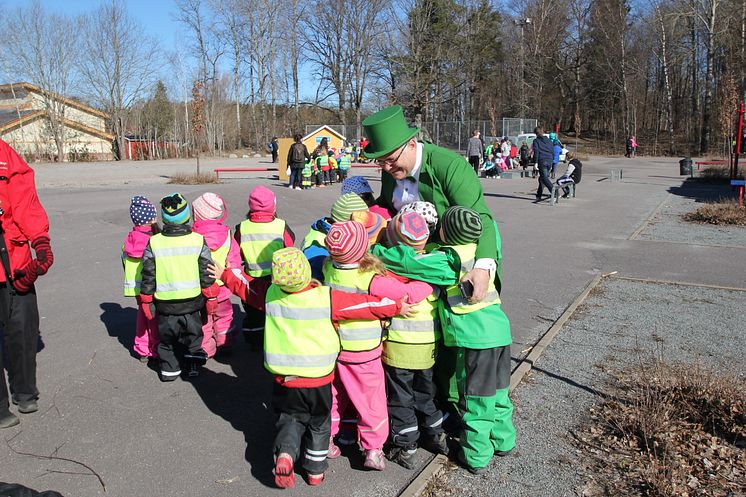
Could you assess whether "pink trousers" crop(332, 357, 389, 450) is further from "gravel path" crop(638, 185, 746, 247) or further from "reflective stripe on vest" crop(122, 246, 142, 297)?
"gravel path" crop(638, 185, 746, 247)

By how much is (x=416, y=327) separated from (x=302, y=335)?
2.32 feet

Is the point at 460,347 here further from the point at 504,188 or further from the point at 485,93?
the point at 485,93

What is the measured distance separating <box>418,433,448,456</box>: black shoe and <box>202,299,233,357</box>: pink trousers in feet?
8.04

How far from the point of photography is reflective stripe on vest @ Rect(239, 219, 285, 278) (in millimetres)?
5223

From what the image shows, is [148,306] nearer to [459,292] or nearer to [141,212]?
[141,212]

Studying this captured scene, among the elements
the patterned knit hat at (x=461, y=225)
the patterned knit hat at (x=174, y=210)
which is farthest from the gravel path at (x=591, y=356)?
the patterned knit hat at (x=174, y=210)

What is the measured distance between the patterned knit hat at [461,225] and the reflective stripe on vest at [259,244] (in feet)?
6.99

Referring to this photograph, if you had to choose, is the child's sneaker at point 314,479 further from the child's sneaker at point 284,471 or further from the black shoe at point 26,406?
the black shoe at point 26,406

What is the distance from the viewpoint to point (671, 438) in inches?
143

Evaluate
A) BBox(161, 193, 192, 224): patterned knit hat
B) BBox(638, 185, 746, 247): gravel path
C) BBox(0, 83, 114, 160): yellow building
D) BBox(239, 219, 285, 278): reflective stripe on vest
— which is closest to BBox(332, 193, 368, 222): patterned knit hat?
BBox(239, 219, 285, 278): reflective stripe on vest

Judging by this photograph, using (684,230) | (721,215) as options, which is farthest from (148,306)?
(721,215)

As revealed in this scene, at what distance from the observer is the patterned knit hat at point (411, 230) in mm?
3482

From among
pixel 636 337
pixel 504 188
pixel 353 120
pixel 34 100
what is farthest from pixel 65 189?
pixel 353 120

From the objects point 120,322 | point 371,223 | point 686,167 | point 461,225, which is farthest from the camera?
point 686,167
